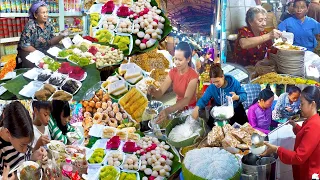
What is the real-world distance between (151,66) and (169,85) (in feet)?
0.80

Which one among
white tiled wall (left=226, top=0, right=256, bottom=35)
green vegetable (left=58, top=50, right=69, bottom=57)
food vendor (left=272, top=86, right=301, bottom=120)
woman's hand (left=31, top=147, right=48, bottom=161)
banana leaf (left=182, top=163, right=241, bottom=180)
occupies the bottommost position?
banana leaf (left=182, top=163, right=241, bottom=180)

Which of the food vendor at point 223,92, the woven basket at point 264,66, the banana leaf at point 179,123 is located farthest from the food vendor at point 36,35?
the woven basket at point 264,66

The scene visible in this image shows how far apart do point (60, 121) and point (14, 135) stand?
0.43 metres

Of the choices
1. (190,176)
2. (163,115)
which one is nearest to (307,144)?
(190,176)

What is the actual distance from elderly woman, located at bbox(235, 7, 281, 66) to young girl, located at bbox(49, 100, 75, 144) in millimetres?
1178

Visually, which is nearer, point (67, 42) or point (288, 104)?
point (288, 104)

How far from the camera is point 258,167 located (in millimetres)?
2559

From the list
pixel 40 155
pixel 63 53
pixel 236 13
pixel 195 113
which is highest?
pixel 236 13

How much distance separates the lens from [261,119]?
2.81 meters

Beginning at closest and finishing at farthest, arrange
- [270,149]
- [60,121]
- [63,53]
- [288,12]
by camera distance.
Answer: [270,149], [288,12], [60,121], [63,53]

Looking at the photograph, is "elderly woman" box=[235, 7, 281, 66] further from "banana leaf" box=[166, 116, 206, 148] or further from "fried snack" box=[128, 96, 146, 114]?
"fried snack" box=[128, 96, 146, 114]

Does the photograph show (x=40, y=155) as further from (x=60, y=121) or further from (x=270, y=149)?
(x=270, y=149)

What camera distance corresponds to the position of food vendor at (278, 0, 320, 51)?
273cm

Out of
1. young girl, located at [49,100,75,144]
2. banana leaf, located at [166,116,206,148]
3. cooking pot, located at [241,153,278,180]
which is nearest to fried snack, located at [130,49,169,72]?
banana leaf, located at [166,116,206,148]
